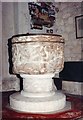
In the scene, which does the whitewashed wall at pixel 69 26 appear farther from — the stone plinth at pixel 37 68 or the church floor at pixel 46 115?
the church floor at pixel 46 115

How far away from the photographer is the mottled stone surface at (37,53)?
1.86 m

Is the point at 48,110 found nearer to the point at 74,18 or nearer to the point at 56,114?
the point at 56,114

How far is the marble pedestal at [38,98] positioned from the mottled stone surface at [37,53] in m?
0.10

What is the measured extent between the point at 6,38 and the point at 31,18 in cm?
48

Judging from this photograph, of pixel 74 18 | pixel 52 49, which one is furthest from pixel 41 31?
pixel 52 49

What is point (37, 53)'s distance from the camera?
1855mm

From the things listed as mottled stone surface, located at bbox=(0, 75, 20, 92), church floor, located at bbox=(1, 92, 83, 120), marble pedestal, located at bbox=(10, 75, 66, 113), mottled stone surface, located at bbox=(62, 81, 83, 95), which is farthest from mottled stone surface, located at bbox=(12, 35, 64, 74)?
mottled stone surface, located at bbox=(62, 81, 83, 95)

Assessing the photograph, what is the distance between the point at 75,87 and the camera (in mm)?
3115

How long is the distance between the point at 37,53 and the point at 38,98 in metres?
0.42

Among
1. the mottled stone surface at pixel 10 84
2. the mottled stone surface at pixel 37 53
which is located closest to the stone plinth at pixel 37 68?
the mottled stone surface at pixel 37 53

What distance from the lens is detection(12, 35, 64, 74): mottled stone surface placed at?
186 centimetres

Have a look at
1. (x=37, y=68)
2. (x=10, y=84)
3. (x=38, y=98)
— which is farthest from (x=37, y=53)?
(x=10, y=84)

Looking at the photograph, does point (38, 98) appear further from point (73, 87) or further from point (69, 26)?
point (69, 26)

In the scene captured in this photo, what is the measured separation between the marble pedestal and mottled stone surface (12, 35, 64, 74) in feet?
0.34
